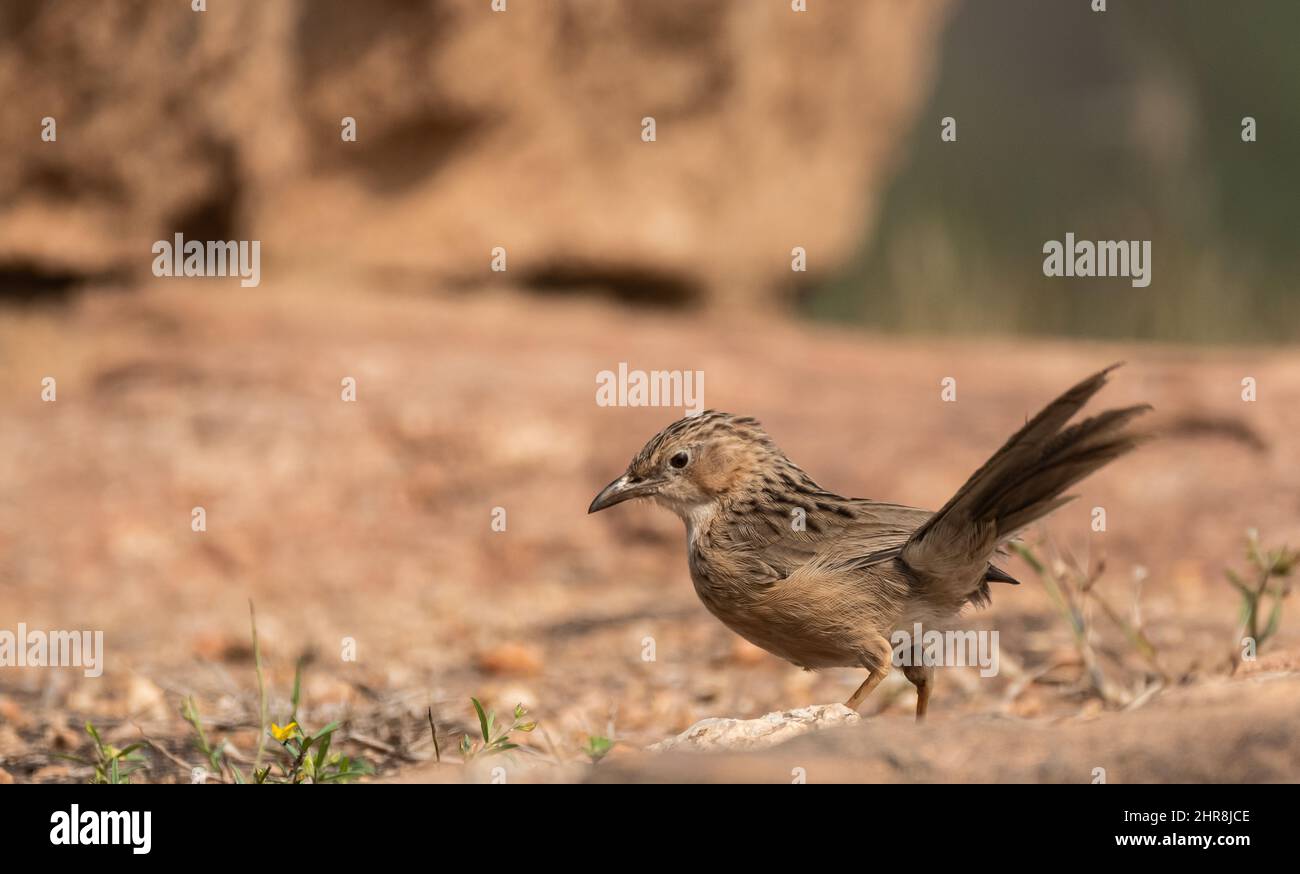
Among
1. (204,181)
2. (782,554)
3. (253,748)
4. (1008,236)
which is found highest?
(1008,236)

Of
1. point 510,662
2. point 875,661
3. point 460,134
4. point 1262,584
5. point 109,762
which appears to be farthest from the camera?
point 460,134

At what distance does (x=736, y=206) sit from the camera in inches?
377

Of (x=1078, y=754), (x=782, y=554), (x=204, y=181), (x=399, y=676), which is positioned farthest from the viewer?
(x=204, y=181)

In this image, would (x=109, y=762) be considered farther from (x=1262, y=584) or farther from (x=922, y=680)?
(x=1262, y=584)

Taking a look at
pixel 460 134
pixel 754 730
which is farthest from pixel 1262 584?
pixel 460 134

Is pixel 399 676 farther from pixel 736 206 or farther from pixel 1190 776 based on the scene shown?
pixel 736 206

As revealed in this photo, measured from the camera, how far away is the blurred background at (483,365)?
4906 millimetres

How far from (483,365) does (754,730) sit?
4604 millimetres

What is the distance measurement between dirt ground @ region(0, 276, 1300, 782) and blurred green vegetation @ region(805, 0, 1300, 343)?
3.08 metres

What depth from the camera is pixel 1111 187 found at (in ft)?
53.9

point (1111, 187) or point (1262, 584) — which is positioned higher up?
point (1111, 187)

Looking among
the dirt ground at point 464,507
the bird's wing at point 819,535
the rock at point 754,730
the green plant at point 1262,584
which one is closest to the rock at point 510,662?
the dirt ground at point 464,507
